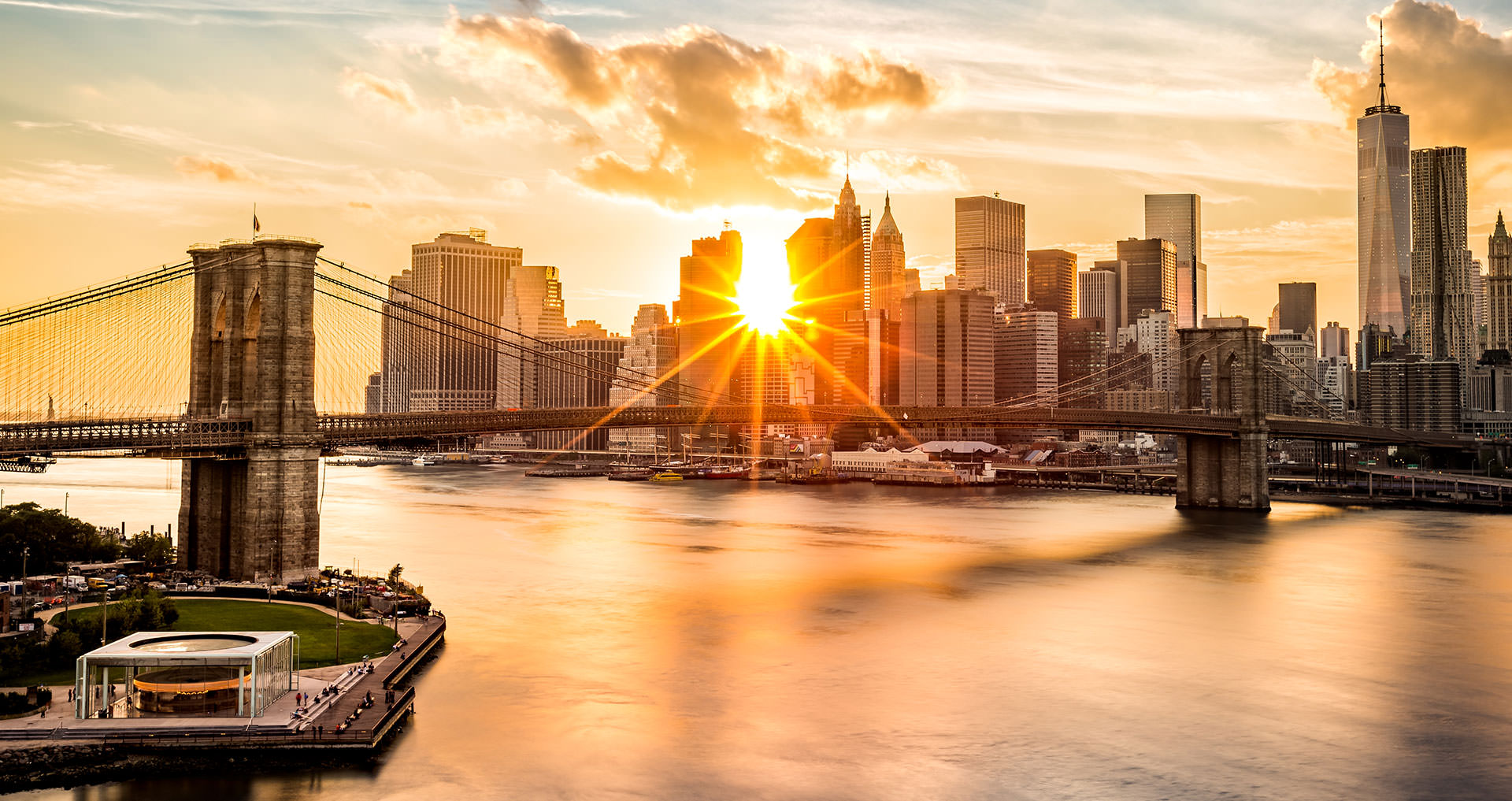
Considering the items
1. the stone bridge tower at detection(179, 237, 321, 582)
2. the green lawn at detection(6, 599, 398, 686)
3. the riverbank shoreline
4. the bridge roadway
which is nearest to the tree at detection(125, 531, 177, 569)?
the stone bridge tower at detection(179, 237, 321, 582)

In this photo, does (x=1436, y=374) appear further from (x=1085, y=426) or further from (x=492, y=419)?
(x=492, y=419)

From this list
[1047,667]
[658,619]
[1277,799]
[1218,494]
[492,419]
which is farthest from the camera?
[1218,494]

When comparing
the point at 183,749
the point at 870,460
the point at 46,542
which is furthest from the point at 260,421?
the point at 870,460

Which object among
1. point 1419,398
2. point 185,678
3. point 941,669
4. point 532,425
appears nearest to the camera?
point 185,678

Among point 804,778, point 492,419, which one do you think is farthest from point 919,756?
point 492,419

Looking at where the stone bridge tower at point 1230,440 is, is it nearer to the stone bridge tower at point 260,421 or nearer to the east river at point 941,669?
the east river at point 941,669

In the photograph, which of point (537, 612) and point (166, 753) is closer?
point (166, 753)

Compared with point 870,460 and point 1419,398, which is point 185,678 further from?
point 1419,398
